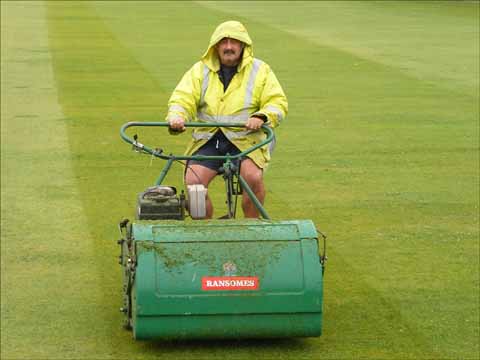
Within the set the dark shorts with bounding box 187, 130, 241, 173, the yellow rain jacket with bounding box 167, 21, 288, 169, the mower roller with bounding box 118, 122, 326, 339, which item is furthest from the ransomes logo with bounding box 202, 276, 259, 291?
the dark shorts with bounding box 187, 130, 241, 173

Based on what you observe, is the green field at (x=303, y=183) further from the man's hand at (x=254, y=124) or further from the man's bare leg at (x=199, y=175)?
the man's hand at (x=254, y=124)

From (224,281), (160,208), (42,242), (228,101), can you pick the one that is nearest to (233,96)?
(228,101)

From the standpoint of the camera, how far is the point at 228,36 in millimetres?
7969

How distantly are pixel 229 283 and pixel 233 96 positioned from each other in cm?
153

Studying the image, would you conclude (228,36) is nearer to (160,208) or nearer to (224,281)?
(160,208)

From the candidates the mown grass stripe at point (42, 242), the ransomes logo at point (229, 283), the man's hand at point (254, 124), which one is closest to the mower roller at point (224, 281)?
the ransomes logo at point (229, 283)

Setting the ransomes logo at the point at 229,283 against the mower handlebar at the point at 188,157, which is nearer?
the ransomes logo at the point at 229,283

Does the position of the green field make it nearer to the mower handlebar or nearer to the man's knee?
the man's knee

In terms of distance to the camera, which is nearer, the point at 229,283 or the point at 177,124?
the point at 229,283

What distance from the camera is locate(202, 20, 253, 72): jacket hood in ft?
26.2

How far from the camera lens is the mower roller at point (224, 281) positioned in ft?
22.5

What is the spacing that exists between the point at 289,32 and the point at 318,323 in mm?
22978

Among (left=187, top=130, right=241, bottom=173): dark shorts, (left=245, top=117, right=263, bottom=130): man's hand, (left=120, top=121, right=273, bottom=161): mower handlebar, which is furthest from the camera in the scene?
(left=187, top=130, right=241, bottom=173): dark shorts

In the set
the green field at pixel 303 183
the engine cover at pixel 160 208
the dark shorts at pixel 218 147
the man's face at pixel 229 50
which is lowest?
the green field at pixel 303 183
